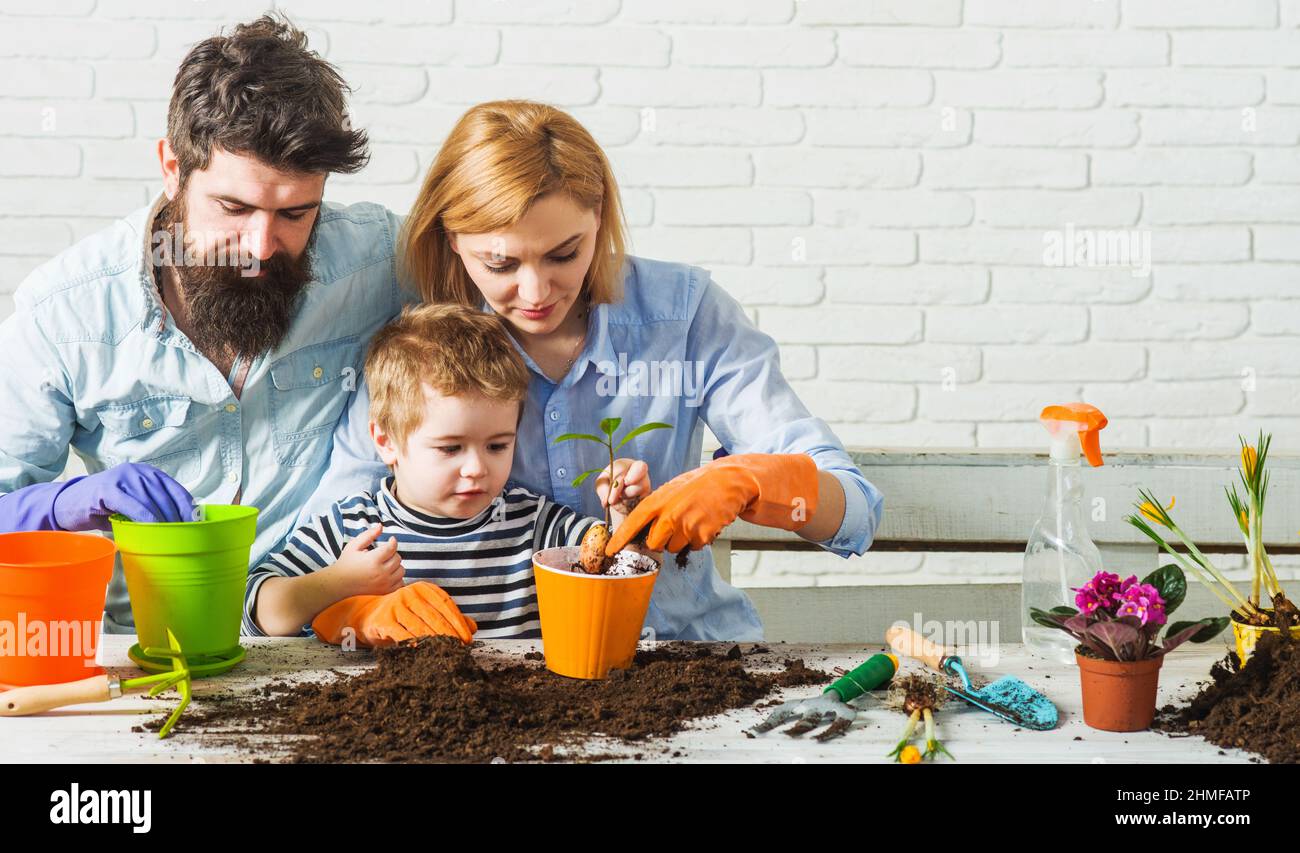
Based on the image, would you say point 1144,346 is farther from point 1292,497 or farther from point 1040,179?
point 1292,497

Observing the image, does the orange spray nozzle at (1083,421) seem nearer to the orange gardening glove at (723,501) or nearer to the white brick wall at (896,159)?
the orange gardening glove at (723,501)

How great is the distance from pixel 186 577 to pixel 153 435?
0.61m

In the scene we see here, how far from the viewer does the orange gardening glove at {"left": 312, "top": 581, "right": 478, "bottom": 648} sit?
4.33 feet

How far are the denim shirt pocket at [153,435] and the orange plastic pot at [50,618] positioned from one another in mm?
594

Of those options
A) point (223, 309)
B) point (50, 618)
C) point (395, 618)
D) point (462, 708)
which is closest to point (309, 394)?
point (223, 309)

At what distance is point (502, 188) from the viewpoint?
1521 millimetres

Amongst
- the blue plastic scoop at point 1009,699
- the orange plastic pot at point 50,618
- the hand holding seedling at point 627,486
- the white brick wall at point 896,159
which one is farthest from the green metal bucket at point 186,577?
the white brick wall at point 896,159

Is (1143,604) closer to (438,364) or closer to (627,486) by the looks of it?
(627,486)

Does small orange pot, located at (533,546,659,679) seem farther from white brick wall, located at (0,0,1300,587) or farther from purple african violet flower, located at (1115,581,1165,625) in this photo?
white brick wall, located at (0,0,1300,587)

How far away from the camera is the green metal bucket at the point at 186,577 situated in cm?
119

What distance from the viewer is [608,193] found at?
1.65 metres

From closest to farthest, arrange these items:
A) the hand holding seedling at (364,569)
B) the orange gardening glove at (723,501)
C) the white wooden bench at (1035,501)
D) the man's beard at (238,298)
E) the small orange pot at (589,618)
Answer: the small orange pot at (589,618) → the orange gardening glove at (723,501) → the hand holding seedling at (364,569) → the man's beard at (238,298) → the white wooden bench at (1035,501)
